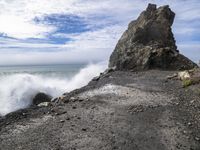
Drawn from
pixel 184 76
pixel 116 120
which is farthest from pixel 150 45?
pixel 116 120

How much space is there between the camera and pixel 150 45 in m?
24.6

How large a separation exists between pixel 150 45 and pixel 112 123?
50.2 feet

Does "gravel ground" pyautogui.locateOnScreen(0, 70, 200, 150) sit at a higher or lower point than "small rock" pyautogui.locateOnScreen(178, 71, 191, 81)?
lower

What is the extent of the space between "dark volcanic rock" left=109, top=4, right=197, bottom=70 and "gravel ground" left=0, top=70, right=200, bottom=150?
803cm

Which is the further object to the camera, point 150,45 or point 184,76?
point 150,45

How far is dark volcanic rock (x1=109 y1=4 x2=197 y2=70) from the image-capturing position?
72.4 ft

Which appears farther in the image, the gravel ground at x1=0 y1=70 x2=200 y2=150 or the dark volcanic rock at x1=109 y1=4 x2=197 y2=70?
the dark volcanic rock at x1=109 y1=4 x2=197 y2=70

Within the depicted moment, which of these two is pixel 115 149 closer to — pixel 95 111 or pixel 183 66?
pixel 95 111

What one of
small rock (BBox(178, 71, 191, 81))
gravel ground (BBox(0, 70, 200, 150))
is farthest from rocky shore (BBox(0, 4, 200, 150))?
small rock (BBox(178, 71, 191, 81))

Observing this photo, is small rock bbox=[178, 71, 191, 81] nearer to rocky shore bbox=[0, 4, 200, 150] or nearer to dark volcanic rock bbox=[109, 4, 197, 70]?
rocky shore bbox=[0, 4, 200, 150]

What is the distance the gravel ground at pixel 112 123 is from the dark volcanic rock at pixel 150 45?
803cm

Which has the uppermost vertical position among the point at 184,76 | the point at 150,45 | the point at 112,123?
the point at 150,45

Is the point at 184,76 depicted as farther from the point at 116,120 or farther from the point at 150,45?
the point at 150,45

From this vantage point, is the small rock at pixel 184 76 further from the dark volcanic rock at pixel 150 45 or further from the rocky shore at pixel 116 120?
the dark volcanic rock at pixel 150 45
